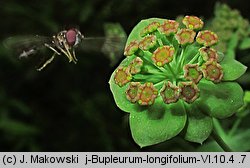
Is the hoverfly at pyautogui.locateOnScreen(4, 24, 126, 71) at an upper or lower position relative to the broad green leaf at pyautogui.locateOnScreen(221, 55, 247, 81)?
upper

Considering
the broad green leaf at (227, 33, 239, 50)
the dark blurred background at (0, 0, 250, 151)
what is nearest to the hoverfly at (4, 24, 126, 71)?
the broad green leaf at (227, 33, 239, 50)

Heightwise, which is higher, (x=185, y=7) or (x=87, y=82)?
(x=185, y=7)

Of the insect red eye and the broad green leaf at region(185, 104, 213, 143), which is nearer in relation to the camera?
the broad green leaf at region(185, 104, 213, 143)

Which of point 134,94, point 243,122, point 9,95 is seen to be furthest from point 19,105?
point 134,94

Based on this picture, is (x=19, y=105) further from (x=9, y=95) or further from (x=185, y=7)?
(x=185, y=7)

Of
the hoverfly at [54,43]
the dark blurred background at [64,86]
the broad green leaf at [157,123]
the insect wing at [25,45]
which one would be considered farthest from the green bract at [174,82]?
the dark blurred background at [64,86]

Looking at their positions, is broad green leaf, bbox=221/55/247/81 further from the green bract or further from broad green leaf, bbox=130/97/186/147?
broad green leaf, bbox=130/97/186/147
